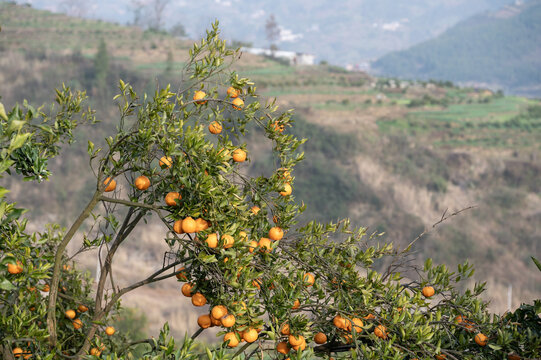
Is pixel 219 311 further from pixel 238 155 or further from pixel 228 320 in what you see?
pixel 238 155

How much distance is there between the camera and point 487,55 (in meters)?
162

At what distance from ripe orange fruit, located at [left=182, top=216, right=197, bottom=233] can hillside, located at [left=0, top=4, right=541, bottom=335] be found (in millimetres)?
10986

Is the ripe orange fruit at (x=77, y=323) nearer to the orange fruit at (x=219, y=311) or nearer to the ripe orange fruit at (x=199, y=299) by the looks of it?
the ripe orange fruit at (x=199, y=299)

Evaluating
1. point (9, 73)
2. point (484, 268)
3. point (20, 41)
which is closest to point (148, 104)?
point (484, 268)

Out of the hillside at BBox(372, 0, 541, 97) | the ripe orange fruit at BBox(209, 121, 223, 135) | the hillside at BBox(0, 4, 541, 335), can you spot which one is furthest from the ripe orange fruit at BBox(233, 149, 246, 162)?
the hillside at BBox(372, 0, 541, 97)

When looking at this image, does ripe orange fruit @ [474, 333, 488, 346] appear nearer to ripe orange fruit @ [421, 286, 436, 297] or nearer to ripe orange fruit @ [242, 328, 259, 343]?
ripe orange fruit @ [421, 286, 436, 297]

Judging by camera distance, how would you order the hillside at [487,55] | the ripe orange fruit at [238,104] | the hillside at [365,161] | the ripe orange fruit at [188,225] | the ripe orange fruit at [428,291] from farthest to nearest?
the hillside at [487,55], the hillside at [365,161], the ripe orange fruit at [428,291], the ripe orange fruit at [238,104], the ripe orange fruit at [188,225]

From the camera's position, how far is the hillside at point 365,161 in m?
21.1

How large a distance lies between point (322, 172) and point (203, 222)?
23.6 metres

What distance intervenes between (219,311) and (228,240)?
0.29m

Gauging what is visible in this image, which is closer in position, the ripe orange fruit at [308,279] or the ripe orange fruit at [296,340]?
the ripe orange fruit at [296,340]

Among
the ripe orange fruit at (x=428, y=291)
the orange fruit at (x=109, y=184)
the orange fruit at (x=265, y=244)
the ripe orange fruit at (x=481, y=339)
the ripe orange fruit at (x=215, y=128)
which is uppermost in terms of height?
the ripe orange fruit at (x=215, y=128)

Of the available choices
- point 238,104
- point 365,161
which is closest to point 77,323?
point 238,104

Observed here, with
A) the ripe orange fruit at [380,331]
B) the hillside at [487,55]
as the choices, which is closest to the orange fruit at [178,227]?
the ripe orange fruit at [380,331]
